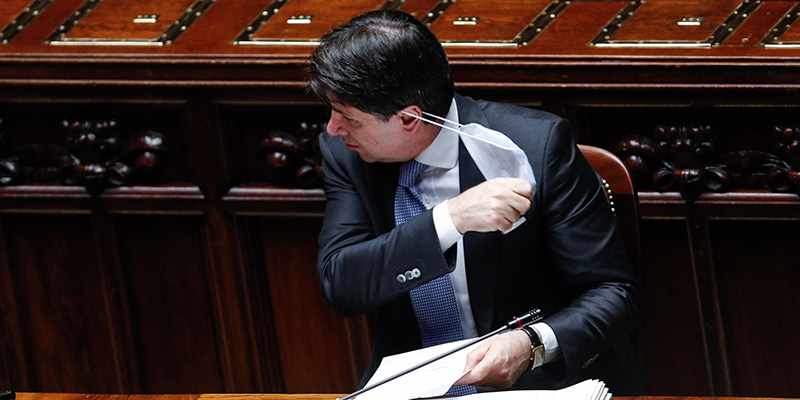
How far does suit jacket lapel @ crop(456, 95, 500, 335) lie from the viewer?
185 centimetres

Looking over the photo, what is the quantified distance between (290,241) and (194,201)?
0.26m

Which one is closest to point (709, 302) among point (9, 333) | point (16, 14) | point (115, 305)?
point (115, 305)

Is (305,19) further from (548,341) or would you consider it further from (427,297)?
(548,341)

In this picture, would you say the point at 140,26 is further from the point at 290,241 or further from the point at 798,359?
the point at 798,359

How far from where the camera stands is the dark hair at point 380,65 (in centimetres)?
170

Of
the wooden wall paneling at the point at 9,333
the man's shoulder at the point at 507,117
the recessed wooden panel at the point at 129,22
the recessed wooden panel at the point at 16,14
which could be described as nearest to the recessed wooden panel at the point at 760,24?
the man's shoulder at the point at 507,117

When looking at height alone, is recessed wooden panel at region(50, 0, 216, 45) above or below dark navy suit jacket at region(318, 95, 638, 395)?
above

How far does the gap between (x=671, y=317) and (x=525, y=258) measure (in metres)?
0.71

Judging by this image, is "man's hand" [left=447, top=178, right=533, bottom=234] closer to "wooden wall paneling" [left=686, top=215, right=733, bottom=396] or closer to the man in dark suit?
the man in dark suit

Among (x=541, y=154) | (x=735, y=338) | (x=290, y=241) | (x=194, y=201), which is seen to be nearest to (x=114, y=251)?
(x=194, y=201)

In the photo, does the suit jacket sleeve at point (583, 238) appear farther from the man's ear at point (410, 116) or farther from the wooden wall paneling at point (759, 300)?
the wooden wall paneling at point (759, 300)

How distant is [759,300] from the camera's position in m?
2.35

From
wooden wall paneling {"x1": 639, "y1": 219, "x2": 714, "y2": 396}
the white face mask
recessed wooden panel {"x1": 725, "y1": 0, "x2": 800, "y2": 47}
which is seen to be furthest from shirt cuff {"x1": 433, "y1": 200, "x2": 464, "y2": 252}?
recessed wooden panel {"x1": 725, "y1": 0, "x2": 800, "y2": 47}

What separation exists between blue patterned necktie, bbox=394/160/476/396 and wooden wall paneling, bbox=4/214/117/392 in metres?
1.10
